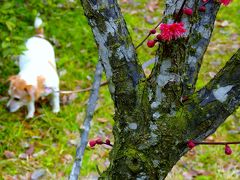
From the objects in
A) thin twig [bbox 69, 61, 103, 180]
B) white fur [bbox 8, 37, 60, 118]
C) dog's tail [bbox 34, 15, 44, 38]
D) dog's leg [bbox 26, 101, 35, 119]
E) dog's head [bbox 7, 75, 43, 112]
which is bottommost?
thin twig [bbox 69, 61, 103, 180]

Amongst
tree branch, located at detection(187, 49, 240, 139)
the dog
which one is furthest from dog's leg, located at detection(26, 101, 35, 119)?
tree branch, located at detection(187, 49, 240, 139)

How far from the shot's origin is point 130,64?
164 centimetres

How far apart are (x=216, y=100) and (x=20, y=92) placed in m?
2.77

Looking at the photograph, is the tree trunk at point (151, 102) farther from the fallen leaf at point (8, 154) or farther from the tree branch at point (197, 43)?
the fallen leaf at point (8, 154)

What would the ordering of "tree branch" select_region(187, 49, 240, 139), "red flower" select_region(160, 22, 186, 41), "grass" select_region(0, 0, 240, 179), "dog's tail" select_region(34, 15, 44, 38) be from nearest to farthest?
"red flower" select_region(160, 22, 186, 41), "tree branch" select_region(187, 49, 240, 139), "grass" select_region(0, 0, 240, 179), "dog's tail" select_region(34, 15, 44, 38)

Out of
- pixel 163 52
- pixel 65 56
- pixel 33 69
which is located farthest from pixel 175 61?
pixel 65 56

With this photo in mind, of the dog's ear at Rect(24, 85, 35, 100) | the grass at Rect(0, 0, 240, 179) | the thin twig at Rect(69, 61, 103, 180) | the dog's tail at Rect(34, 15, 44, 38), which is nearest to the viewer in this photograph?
the thin twig at Rect(69, 61, 103, 180)

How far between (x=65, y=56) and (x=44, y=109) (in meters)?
1.01

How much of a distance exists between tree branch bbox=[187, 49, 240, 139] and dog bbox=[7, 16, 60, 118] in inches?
97.1

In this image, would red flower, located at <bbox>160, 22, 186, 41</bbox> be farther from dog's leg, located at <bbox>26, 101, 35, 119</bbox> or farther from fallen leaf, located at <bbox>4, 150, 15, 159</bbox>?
dog's leg, located at <bbox>26, 101, 35, 119</bbox>

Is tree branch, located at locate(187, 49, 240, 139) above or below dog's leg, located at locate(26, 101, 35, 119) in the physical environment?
below

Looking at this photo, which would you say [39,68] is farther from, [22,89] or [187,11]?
[187,11]

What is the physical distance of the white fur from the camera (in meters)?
4.13

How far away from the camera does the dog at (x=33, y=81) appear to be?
4.03 metres
